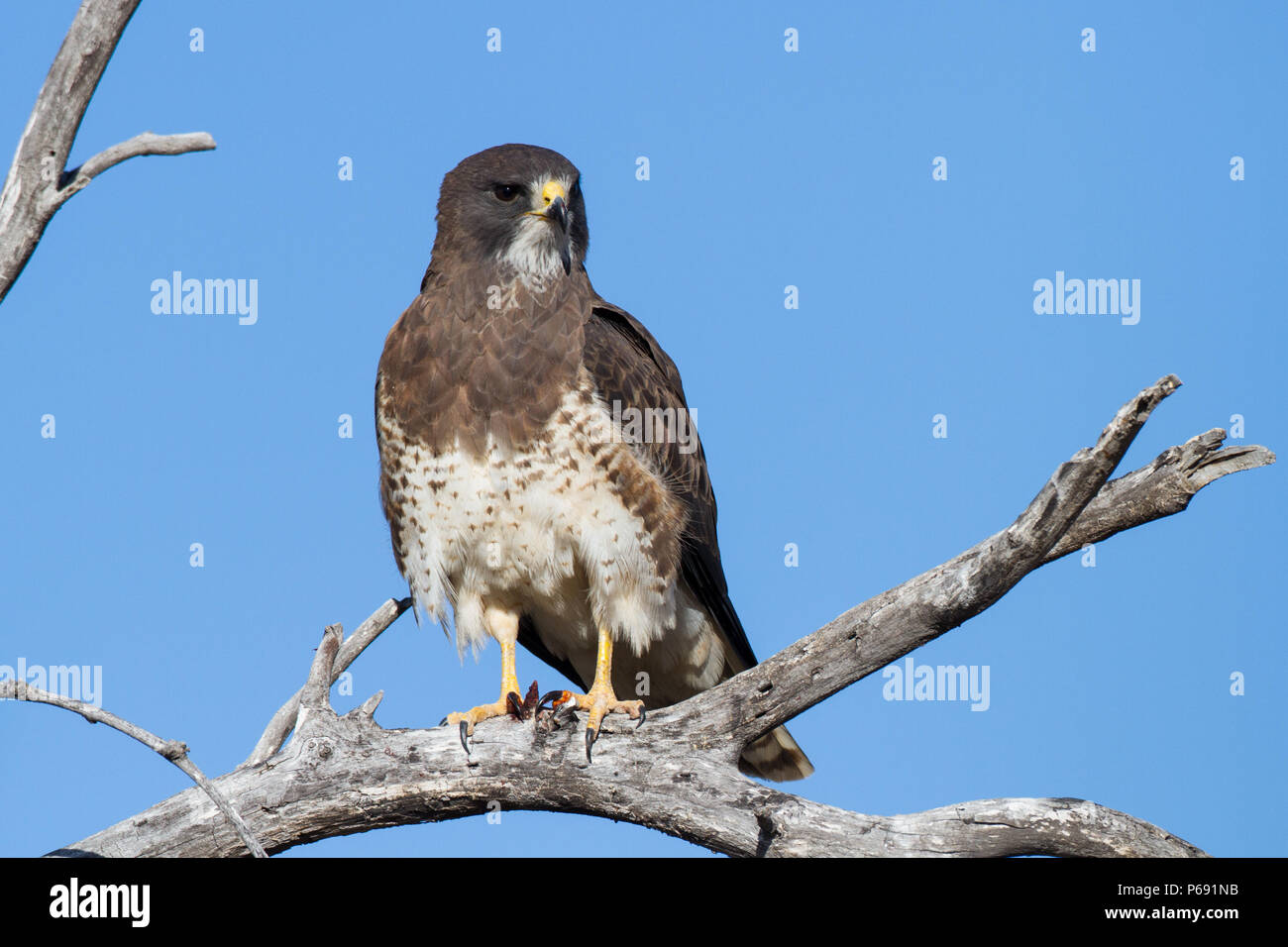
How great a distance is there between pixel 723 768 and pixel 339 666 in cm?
208

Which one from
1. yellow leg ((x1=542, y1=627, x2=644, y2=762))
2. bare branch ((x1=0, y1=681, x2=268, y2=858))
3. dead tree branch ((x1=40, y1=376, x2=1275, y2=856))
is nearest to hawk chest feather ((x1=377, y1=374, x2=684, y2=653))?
yellow leg ((x1=542, y1=627, x2=644, y2=762))

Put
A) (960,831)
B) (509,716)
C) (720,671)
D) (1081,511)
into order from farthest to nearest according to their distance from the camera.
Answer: (720,671)
(509,716)
(960,831)
(1081,511)

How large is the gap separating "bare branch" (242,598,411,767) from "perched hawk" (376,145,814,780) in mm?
165

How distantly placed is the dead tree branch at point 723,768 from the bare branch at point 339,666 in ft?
0.16

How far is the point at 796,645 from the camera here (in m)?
5.24

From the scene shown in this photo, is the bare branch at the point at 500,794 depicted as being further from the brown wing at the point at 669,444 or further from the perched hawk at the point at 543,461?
the brown wing at the point at 669,444

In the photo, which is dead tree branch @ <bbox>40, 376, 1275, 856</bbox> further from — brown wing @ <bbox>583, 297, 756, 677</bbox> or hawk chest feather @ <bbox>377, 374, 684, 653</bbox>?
brown wing @ <bbox>583, 297, 756, 677</bbox>

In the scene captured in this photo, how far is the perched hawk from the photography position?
6.09 m

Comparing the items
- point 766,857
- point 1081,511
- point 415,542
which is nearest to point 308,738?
point 415,542

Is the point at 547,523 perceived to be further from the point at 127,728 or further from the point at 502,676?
the point at 127,728

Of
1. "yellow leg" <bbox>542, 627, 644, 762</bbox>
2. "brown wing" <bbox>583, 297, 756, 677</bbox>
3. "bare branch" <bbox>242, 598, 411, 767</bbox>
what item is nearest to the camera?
"yellow leg" <bbox>542, 627, 644, 762</bbox>
